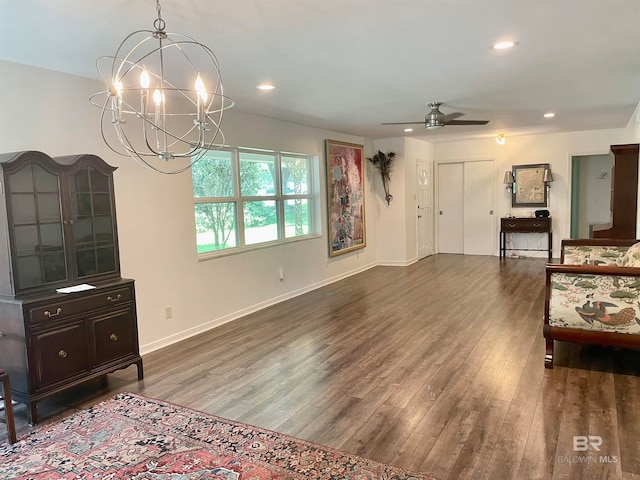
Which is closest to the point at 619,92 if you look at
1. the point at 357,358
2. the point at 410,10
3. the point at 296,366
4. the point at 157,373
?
the point at 410,10

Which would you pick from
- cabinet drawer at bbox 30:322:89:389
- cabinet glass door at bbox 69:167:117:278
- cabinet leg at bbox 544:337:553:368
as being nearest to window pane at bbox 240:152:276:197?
cabinet glass door at bbox 69:167:117:278

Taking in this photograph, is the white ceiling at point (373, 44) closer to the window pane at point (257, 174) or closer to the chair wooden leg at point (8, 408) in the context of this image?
the window pane at point (257, 174)

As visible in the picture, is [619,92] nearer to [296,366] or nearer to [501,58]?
[501,58]

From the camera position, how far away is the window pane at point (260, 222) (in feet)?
18.1

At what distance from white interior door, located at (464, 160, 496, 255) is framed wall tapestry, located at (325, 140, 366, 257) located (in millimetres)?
2717

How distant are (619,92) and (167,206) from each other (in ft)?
15.7

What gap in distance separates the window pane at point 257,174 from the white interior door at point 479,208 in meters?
5.00

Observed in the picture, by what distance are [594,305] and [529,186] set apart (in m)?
5.90

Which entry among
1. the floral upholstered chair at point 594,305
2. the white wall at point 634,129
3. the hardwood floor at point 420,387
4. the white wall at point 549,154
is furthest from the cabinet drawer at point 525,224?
the floral upholstered chair at point 594,305

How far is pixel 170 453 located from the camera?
8.27ft

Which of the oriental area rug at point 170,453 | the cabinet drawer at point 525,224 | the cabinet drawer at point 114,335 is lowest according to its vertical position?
the oriental area rug at point 170,453

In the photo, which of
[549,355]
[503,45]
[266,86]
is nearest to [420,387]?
[549,355]

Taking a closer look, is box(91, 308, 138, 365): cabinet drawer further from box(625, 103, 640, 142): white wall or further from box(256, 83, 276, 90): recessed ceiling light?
box(625, 103, 640, 142): white wall

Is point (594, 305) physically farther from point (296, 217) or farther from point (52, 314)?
point (296, 217)
